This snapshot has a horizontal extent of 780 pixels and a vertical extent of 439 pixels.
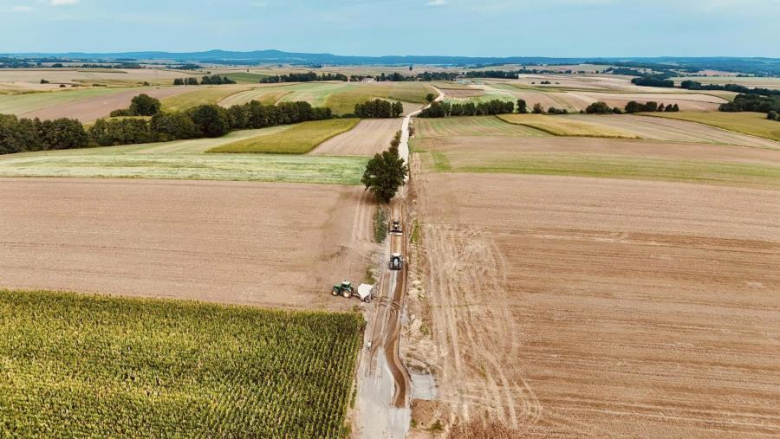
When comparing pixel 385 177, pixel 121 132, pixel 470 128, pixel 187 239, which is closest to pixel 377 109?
pixel 470 128

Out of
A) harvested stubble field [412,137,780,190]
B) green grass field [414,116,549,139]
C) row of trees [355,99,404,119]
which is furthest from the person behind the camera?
row of trees [355,99,404,119]

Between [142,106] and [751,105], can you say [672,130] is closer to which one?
[751,105]

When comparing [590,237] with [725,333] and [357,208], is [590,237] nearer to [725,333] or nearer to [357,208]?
[725,333]

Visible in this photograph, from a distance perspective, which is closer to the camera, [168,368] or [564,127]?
[168,368]

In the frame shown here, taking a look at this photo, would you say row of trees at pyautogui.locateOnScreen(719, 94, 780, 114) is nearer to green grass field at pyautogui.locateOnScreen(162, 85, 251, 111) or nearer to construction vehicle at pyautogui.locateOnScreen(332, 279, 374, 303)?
construction vehicle at pyautogui.locateOnScreen(332, 279, 374, 303)

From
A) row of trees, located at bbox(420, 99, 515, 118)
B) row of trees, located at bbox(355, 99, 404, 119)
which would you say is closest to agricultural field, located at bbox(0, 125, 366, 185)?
row of trees, located at bbox(355, 99, 404, 119)

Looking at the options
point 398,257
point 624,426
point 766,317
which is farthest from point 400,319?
point 766,317

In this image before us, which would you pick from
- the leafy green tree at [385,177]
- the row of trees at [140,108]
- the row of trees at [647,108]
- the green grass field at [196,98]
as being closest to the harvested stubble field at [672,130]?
the row of trees at [647,108]
